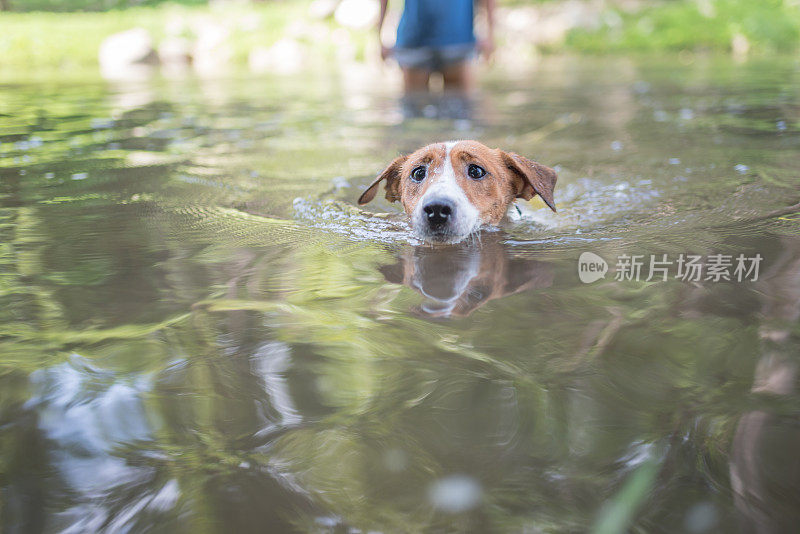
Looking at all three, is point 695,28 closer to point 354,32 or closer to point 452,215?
point 354,32

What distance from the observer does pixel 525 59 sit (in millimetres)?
21766

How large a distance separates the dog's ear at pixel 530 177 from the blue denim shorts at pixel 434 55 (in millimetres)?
5333

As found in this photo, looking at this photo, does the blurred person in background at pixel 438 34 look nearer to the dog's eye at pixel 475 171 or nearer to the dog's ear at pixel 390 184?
the dog's ear at pixel 390 184

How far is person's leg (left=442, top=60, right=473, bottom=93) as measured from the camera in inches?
389

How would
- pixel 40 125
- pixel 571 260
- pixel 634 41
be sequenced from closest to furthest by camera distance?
pixel 571 260 < pixel 40 125 < pixel 634 41

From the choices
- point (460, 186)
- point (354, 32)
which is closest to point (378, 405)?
point (460, 186)

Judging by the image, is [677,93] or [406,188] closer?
[406,188]

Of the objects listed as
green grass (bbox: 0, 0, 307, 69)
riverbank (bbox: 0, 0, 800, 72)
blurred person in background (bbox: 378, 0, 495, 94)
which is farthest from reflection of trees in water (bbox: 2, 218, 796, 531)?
green grass (bbox: 0, 0, 307, 69)

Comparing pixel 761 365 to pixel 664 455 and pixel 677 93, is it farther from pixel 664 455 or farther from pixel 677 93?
pixel 677 93

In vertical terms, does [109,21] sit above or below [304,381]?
above

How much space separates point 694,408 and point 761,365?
0.36 meters

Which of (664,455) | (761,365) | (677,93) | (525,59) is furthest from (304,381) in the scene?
(525,59)

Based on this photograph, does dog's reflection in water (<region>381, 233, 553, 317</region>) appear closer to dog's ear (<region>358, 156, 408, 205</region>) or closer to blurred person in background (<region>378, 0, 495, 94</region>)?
dog's ear (<region>358, 156, 408, 205</region>)

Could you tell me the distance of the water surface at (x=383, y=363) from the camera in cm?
161
